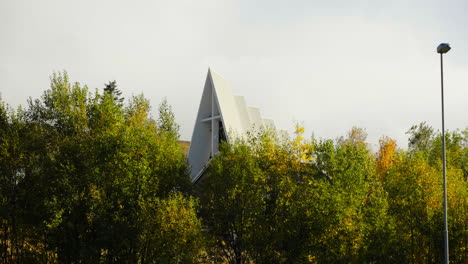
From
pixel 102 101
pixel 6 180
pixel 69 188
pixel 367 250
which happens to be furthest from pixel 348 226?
pixel 6 180

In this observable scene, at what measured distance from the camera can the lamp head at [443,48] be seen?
54.3 feet

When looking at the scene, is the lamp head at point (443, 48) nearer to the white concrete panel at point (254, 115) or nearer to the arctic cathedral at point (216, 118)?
the arctic cathedral at point (216, 118)

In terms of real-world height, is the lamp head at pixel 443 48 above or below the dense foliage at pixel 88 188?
above

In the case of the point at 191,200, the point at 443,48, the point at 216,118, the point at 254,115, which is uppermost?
the point at 254,115

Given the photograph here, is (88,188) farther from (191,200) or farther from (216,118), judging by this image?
(216,118)

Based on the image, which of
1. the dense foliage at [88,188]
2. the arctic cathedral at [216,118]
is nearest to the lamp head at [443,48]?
the dense foliage at [88,188]

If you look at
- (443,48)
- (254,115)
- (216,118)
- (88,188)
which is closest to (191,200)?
(88,188)

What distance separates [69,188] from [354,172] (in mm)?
15994

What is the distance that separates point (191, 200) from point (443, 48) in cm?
1364

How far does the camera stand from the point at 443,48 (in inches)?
657

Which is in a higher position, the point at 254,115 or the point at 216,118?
the point at 254,115

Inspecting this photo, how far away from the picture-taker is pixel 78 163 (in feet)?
76.7

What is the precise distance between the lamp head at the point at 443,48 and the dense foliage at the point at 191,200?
826 cm

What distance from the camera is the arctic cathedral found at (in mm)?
34688
